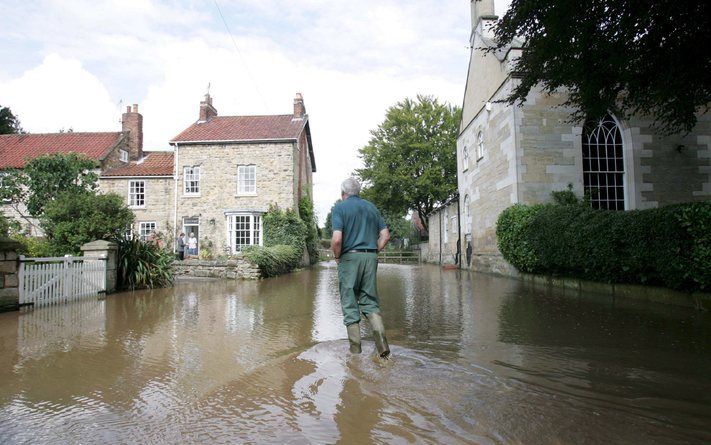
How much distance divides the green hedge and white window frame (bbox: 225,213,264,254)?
604 inches

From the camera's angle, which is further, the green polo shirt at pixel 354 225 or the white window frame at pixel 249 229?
the white window frame at pixel 249 229

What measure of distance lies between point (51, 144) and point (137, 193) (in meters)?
8.06

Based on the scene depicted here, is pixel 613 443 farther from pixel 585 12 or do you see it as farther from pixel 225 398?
pixel 585 12

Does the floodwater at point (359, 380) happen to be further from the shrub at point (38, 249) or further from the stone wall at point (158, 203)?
the stone wall at point (158, 203)

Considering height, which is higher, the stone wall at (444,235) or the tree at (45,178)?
the tree at (45,178)

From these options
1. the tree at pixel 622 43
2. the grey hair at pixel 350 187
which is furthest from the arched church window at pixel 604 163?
the grey hair at pixel 350 187

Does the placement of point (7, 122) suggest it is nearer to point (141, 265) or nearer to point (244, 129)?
point (244, 129)

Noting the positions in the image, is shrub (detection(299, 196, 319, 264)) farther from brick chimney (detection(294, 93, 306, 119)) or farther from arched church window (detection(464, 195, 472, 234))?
arched church window (detection(464, 195, 472, 234))

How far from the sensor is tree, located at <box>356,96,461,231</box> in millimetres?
35219

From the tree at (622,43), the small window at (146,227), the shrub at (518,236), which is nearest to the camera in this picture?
the tree at (622,43)

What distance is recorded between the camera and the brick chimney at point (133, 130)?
2966 centimetres

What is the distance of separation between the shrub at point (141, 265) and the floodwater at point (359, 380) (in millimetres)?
4144

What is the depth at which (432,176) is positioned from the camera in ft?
114

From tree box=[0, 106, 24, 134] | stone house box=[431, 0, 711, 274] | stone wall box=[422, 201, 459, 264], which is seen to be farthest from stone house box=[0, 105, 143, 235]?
stone house box=[431, 0, 711, 274]
